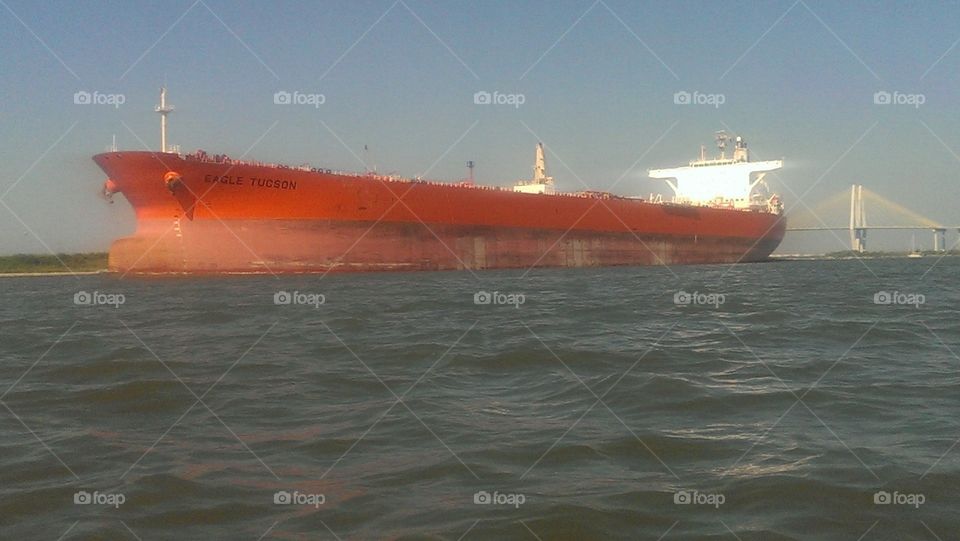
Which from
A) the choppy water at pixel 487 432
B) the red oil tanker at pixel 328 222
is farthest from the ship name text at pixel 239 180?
the choppy water at pixel 487 432

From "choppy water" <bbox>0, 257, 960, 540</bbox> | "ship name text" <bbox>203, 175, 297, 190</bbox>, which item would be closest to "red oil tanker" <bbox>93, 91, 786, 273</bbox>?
"ship name text" <bbox>203, 175, 297, 190</bbox>

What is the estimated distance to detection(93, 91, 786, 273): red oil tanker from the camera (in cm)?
2102

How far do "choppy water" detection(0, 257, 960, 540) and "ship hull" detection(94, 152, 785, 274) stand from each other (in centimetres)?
1259

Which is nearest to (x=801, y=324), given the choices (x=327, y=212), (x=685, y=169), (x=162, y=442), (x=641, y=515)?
(x=641, y=515)

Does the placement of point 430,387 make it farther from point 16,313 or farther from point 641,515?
point 16,313

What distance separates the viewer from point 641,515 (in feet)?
10.2

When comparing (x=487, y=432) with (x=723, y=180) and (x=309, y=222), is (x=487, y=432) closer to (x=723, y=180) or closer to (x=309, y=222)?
(x=309, y=222)

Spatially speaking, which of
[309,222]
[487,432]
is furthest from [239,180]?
[487,432]

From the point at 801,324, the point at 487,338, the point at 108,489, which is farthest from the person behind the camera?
the point at 801,324

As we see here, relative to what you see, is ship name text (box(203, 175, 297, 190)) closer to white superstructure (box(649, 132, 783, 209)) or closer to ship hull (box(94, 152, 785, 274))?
ship hull (box(94, 152, 785, 274))

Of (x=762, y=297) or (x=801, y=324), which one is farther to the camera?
(x=762, y=297)

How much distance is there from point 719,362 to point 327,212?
55.8 feet

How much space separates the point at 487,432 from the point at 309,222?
59.5ft

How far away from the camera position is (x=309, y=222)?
2155cm
